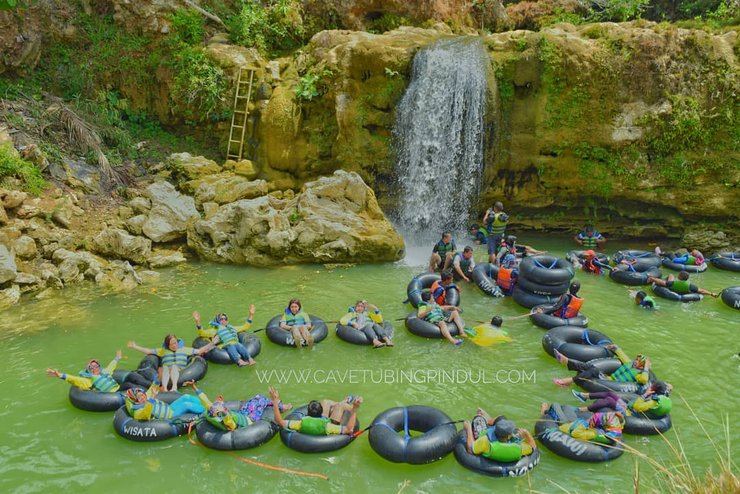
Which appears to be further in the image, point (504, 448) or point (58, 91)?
point (58, 91)

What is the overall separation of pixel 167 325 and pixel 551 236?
490 inches

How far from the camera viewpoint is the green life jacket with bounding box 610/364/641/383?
7547 mm

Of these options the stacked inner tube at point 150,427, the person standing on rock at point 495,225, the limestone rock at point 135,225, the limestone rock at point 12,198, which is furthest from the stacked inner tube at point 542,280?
the limestone rock at point 12,198

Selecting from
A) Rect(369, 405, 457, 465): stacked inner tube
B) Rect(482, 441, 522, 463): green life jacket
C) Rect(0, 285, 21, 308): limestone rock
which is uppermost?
Rect(482, 441, 522, 463): green life jacket

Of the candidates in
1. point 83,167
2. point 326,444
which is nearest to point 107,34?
point 83,167

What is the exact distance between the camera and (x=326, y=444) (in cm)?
629

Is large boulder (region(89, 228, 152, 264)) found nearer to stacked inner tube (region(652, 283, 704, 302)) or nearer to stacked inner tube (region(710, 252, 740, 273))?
stacked inner tube (region(652, 283, 704, 302))

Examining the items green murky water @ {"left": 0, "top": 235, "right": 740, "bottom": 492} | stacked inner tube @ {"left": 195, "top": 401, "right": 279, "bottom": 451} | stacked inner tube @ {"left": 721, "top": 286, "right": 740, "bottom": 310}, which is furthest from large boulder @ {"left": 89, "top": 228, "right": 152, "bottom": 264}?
stacked inner tube @ {"left": 721, "top": 286, "right": 740, "bottom": 310}

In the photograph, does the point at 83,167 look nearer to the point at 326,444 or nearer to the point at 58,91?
the point at 58,91

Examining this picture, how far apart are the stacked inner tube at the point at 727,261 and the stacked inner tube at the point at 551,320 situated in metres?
6.29

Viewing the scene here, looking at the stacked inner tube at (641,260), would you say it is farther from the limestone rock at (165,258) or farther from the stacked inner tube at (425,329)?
the limestone rock at (165,258)

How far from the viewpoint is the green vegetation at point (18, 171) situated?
12.8 metres

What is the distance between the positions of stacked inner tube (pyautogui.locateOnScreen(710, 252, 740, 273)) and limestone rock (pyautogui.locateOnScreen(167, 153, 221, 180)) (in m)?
14.8

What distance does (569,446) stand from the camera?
240 inches
